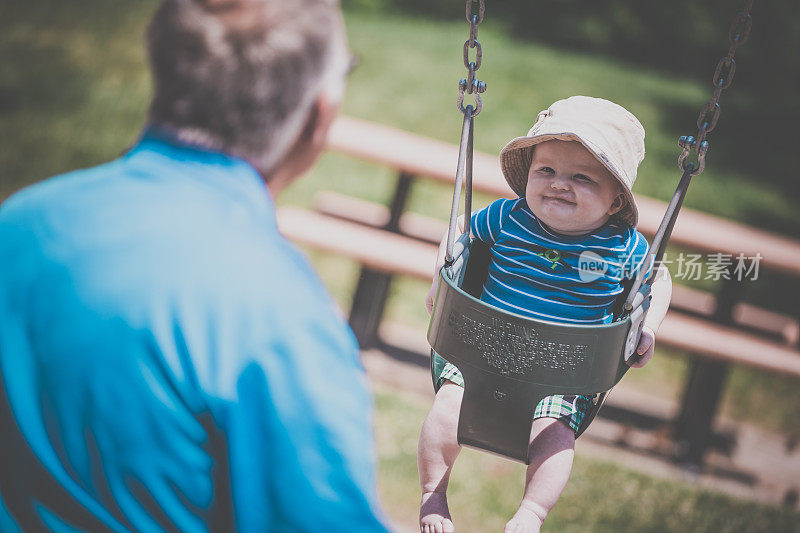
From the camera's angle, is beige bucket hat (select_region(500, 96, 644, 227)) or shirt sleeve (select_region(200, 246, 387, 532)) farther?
beige bucket hat (select_region(500, 96, 644, 227))

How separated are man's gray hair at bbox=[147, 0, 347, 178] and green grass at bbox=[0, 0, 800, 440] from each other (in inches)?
147

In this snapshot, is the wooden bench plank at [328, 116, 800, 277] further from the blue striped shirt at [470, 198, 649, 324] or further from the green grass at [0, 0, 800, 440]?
the blue striped shirt at [470, 198, 649, 324]

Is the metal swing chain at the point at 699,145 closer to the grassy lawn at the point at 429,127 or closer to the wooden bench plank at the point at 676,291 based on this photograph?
the grassy lawn at the point at 429,127

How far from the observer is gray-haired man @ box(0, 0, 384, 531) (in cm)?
111

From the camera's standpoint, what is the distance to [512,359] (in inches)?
56.1

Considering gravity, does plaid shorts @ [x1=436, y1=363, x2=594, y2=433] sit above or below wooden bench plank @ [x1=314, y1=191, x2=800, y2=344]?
above

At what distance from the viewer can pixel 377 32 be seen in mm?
8703

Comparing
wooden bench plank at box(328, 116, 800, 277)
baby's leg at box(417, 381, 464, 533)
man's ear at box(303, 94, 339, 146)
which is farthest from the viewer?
wooden bench plank at box(328, 116, 800, 277)

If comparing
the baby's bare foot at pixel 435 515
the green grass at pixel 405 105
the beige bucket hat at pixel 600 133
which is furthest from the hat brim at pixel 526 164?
the green grass at pixel 405 105

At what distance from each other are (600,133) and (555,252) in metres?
0.27

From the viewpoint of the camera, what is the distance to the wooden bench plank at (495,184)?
11.9 feet

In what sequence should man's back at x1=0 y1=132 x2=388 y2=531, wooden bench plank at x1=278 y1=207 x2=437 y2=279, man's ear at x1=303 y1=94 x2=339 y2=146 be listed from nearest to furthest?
man's back at x1=0 y1=132 x2=388 y2=531 → man's ear at x1=303 y1=94 x2=339 y2=146 → wooden bench plank at x1=278 y1=207 x2=437 y2=279

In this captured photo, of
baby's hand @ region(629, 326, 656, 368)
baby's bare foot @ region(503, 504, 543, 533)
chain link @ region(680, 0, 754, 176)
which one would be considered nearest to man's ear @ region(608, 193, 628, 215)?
chain link @ region(680, 0, 754, 176)

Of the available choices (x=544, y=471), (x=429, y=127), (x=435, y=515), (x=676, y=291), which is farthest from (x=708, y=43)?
(x=435, y=515)
